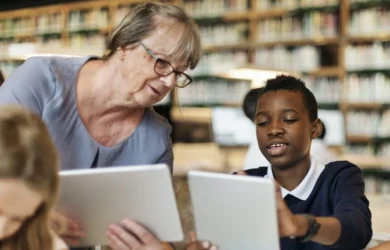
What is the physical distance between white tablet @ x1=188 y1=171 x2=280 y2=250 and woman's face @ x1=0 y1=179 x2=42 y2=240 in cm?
33

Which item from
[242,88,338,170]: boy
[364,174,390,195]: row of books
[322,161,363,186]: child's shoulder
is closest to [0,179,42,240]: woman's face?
[322,161,363,186]: child's shoulder

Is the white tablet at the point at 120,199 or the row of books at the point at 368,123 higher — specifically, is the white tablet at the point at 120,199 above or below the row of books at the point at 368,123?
above

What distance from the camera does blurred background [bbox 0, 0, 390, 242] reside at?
14.5ft

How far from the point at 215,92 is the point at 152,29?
4504mm

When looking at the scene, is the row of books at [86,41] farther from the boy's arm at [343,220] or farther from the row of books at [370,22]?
the boy's arm at [343,220]

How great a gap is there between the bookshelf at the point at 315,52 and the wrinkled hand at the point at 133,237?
3.07 meters

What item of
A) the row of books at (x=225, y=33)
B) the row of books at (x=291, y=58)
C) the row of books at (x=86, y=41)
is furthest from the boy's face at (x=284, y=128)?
the row of books at (x=86, y=41)

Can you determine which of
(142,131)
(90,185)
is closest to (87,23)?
(142,131)

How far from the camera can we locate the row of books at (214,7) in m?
5.63

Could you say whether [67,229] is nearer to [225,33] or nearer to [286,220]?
[286,220]

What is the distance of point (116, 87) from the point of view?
4.84ft

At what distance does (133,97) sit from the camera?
1445 mm

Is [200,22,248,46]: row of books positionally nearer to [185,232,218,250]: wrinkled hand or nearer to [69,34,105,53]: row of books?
[69,34,105,53]: row of books

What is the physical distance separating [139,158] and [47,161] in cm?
66
